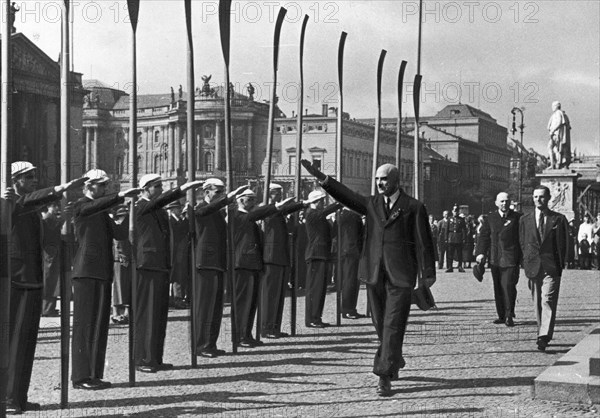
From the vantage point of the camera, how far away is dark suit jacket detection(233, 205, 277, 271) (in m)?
12.3

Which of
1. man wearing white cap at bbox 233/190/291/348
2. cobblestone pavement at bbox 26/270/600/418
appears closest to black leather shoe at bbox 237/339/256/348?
man wearing white cap at bbox 233/190/291/348

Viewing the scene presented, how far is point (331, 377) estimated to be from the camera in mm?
9688

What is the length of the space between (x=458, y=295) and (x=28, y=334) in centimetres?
1438

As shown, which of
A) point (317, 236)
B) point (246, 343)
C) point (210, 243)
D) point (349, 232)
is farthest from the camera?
point (349, 232)

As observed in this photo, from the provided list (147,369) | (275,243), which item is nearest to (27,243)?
(147,369)

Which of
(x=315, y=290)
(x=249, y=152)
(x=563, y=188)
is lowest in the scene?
(x=315, y=290)

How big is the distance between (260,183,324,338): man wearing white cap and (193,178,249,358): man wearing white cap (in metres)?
1.82

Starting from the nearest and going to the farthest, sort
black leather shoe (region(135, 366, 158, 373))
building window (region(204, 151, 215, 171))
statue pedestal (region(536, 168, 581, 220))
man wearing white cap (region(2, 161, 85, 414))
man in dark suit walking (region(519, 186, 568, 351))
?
man wearing white cap (region(2, 161, 85, 414))
black leather shoe (region(135, 366, 158, 373))
man in dark suit walking (region(519, 186, 568, 351))
building window (region(204, 151, 215, 171))
statue pedestal (region(536, 168, 581, 220))

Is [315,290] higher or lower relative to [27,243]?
lower

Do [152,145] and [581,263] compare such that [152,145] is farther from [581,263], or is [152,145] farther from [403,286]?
[581,263]

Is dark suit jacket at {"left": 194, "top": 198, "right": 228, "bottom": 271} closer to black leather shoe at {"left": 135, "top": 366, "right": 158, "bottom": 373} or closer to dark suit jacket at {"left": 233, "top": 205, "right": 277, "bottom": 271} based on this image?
dark suit jacket at {"left": 233, "top": 205, "right": 277, "bottom": 271}

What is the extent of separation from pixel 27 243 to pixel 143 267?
2361mm

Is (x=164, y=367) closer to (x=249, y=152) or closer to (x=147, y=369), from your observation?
(x=147, y=369)

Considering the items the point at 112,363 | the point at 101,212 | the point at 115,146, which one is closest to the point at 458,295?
the point at 115,146
